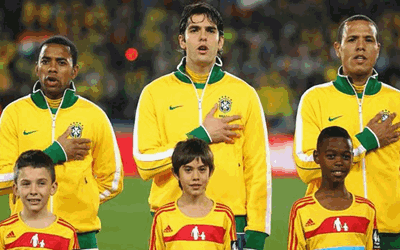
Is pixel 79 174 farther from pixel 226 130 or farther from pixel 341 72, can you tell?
pixel 341 72

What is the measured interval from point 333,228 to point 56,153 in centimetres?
160

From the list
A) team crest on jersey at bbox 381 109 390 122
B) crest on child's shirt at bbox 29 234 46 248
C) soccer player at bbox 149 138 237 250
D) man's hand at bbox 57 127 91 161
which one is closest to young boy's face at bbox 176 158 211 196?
soccer player at bbox 149 138 237 250

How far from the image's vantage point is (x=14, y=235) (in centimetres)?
402

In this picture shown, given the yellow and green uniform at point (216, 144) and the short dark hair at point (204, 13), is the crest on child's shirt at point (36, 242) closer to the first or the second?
the yellow and green uniform at point (216, 144)

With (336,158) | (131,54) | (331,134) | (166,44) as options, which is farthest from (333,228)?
(166,44)

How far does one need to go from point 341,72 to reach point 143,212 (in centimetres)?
545

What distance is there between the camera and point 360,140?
4.30 meters

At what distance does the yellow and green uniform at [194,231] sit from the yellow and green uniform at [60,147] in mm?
624

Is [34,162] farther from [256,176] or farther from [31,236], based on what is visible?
[256,176]

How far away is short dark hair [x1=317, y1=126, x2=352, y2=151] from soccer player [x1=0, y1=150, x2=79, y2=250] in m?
1.41

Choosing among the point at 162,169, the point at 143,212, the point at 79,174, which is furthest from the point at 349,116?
the point at 143,212

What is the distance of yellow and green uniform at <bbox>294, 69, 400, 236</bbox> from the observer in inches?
170

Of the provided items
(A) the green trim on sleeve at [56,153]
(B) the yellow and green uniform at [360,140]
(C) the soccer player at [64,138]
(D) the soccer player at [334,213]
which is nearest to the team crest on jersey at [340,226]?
(D) the soccer player at [334,213]

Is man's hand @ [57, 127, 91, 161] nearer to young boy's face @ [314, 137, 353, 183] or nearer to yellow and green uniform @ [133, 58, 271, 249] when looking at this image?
yellow and green uniform @ [133, 58, 271, 249]
